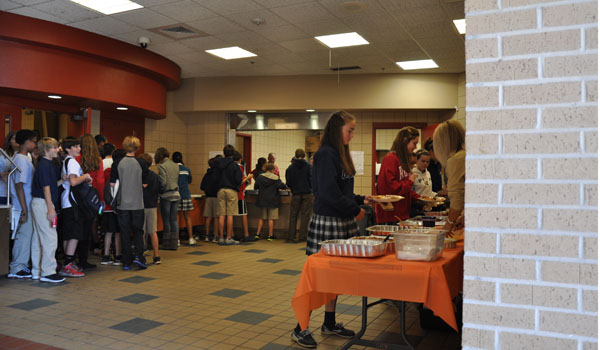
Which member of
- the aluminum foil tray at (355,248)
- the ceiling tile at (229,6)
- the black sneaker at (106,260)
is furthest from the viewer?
the black sneaker at (106,260)

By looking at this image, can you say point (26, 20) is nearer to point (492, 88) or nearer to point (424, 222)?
point (424, 222)

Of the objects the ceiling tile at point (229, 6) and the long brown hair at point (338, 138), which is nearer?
the long brown hair at point (338, 138)

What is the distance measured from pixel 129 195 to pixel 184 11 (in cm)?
249

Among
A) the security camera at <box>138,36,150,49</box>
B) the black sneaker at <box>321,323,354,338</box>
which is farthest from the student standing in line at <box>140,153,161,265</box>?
the black sneaker at <box>321,323,354,338</box>

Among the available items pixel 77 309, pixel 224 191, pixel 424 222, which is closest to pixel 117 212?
pixel 77 309

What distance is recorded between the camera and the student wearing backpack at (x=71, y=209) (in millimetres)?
5320

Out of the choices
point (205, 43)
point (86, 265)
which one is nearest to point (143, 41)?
point (205, 43)

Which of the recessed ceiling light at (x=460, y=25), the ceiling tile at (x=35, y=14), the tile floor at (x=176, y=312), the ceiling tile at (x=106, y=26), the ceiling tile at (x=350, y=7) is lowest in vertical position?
the tile floor at (x=176, y=312)

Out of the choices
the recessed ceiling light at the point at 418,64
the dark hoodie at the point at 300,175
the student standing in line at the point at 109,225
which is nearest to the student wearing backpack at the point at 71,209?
the student standing in line at the point at 109,225

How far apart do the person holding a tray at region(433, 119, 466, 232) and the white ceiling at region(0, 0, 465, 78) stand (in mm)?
3226

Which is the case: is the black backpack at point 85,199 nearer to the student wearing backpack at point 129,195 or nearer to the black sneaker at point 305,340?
the student wearing backpack at point 129,195

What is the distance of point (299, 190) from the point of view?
27.4 feet

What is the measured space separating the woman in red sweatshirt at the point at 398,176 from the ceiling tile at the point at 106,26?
4.65 m

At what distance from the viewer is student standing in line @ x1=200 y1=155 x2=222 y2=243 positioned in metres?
8.37
